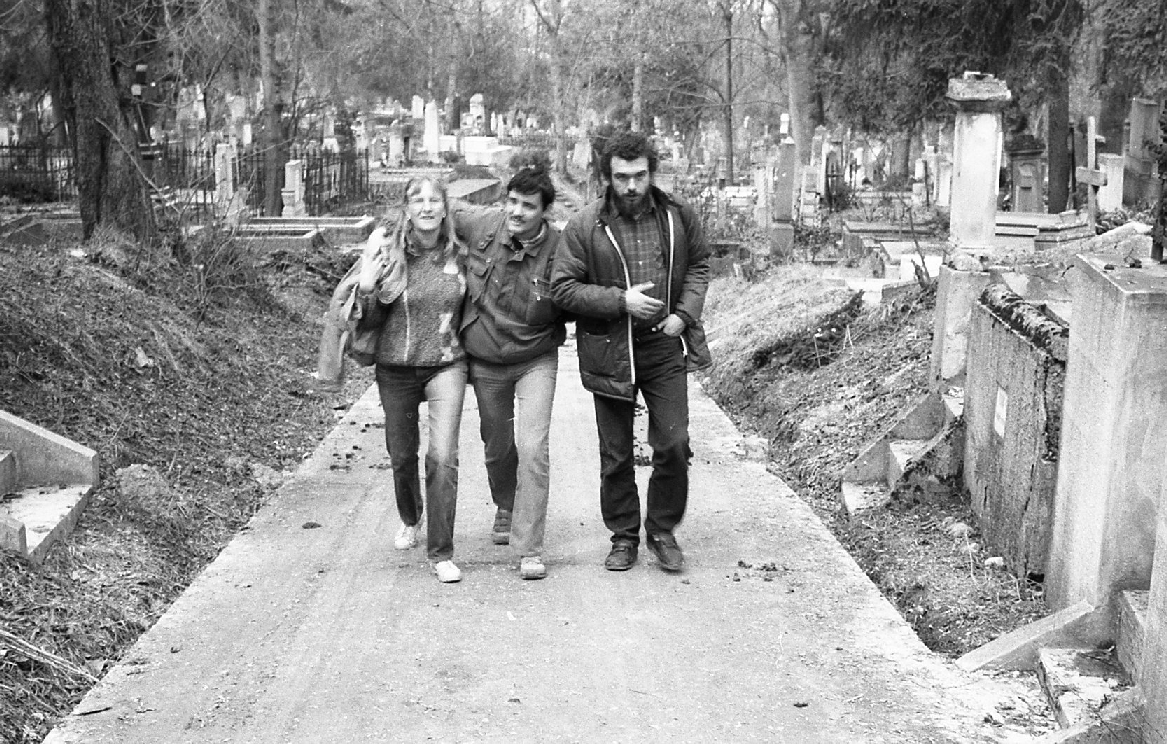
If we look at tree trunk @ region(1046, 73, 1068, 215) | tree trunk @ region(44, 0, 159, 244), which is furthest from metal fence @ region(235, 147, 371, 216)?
tree trunk @ region(1046, 73, 1068, 215)

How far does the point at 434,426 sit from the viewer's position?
6.66 m

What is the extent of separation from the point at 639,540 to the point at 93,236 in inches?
348

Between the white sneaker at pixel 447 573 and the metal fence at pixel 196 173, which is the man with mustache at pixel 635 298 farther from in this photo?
the metal fence at pixel 196 173

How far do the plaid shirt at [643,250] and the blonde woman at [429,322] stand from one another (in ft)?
2.47

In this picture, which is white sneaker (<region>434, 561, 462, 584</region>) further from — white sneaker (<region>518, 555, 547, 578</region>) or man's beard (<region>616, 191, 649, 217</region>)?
man's beard (<region>616, 191, 649, 217</region>)

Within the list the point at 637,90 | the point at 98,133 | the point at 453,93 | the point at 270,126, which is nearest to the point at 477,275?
the point at 98,133

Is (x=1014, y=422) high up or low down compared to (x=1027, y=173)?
down

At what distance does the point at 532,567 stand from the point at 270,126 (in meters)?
21.9

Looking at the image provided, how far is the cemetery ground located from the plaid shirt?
1821mm

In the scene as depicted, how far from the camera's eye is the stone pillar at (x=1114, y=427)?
16.4 ft

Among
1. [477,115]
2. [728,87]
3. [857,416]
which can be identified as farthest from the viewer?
[477,115]

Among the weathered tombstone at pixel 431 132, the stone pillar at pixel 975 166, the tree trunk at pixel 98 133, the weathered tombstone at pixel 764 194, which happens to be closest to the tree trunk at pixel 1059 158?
the weathered tombstone at pixel 764 194

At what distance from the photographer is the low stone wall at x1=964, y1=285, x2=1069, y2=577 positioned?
242 inches

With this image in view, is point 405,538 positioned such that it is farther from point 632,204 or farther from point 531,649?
point 632,204
